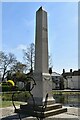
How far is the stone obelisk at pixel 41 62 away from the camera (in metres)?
9.71

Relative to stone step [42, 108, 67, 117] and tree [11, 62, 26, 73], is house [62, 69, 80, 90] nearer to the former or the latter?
tree [11, 62, 26, 73]

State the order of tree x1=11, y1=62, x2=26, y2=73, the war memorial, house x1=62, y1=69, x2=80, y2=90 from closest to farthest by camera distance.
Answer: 1. the war memorial
2. tree x1=11, y1=62, x2=26, y2=73
3. house x1=62, y1=69, x2=80, y2=90

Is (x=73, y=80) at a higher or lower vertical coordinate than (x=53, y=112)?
lower

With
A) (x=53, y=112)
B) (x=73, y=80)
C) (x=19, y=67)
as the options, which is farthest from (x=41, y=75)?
(x=73, y=80)

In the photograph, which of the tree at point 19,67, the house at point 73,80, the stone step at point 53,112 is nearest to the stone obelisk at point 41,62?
the stone step at point 53,112

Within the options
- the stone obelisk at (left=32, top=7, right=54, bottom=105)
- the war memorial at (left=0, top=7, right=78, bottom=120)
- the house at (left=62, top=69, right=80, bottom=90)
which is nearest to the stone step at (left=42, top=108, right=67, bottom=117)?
the war memorial at (left=0, top=7, right=78, bottom=120)

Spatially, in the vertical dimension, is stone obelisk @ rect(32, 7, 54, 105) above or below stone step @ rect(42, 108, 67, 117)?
above

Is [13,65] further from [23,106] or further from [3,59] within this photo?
[23,106]

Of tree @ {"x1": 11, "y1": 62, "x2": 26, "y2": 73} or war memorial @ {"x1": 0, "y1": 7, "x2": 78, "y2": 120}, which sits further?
tree @ {"x1": 11, "y1": 62, "x2": 26, "y2": 73}

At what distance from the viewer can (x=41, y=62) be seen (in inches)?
392

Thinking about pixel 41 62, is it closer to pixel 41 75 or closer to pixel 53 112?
pixel 41 75

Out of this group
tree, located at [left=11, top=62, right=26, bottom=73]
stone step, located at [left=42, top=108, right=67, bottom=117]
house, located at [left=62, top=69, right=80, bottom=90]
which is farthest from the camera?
house, located at [left=62, top=69, right=80, bottom=90]

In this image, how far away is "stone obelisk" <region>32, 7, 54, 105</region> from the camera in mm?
9711

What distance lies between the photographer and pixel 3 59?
4891cm
